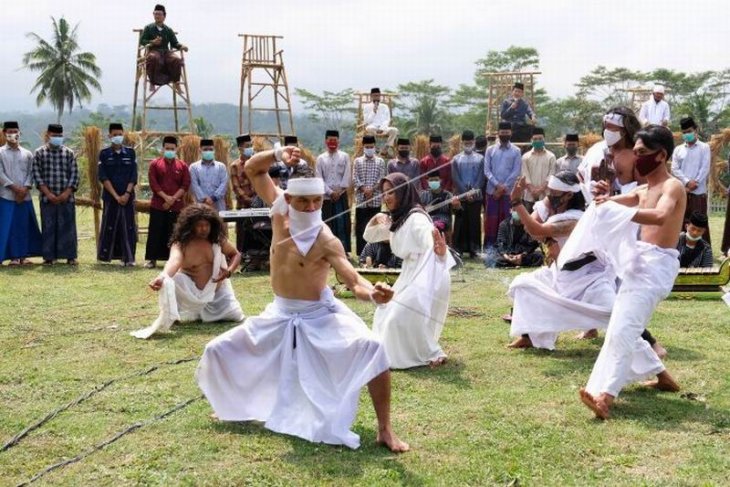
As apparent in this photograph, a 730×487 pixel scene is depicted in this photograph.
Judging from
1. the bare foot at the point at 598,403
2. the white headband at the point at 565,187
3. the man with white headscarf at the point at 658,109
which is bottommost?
the bare foot at the point at 598,403

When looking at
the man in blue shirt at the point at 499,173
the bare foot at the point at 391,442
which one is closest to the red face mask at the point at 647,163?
the bare foot at the point at 391,442

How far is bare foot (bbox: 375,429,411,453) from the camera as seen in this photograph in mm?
5301

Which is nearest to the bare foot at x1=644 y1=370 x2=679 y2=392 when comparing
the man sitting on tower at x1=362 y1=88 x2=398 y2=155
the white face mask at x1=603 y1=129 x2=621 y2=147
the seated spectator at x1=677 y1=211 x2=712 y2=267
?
the white face mask at x1=603 y1=129 x2=621 y2=147

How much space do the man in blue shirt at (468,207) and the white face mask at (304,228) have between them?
1006 centimetres

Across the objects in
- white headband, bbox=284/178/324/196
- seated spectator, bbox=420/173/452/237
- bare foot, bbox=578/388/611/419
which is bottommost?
bare foot, bbox=578/388/611/419

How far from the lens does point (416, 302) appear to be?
24.4 feet

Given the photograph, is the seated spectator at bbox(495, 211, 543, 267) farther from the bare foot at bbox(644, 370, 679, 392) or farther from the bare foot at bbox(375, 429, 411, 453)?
the bare foot at bbox(375, 429, 411, 453)

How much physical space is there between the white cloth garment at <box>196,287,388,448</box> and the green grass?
13 centimetres

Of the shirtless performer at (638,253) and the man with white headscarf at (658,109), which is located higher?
the man with white headscarf at (658,109)

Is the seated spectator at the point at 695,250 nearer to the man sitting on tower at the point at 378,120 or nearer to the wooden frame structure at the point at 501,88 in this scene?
the man sitting on tower at the point at 378,120

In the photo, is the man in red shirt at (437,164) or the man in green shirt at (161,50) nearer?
the man in red shirt at (437,164)

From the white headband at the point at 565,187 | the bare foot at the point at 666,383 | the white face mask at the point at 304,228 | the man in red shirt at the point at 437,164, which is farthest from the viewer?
the man in red shirt at the point at 437,164

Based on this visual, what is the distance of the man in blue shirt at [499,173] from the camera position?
1544 cm

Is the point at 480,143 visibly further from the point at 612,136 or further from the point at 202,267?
the point at 612,136
